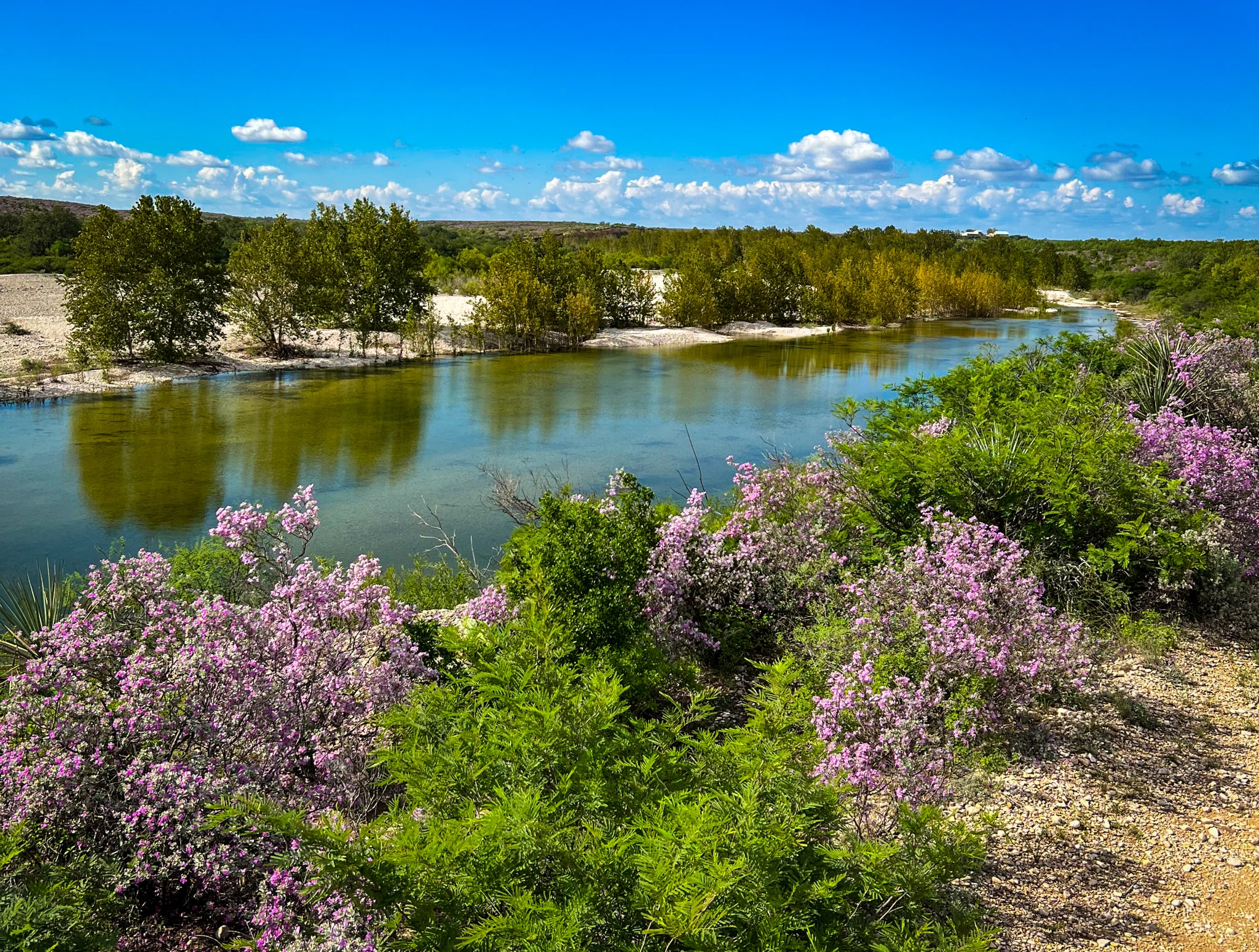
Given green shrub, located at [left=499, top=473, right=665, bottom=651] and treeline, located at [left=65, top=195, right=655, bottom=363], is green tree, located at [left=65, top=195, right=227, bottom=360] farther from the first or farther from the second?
green shrub, located at [left=499, top=473, right=665, bottom=651]

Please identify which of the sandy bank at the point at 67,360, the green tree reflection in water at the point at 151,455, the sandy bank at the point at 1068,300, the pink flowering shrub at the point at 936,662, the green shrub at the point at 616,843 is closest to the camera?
the green shrub at the point at 616,843

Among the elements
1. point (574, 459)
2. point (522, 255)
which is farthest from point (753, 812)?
point (522, 255)

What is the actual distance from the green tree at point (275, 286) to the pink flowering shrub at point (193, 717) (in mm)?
24041

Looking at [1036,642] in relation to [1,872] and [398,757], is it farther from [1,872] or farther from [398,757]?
[1,872]

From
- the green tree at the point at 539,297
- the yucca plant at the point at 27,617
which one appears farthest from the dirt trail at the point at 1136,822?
the green tree at the point at 539,297

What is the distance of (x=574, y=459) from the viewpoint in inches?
617

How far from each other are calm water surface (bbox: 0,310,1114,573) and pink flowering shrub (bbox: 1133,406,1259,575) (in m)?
6.76

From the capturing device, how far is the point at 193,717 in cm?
398

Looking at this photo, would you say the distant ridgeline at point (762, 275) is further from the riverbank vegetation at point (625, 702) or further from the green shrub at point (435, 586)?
the green shrub at point (435, 586)

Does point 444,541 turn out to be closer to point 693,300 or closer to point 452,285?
point 693,300

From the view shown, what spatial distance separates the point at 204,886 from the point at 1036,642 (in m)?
4.60

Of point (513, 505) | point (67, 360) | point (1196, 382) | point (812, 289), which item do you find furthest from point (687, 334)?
point (513, 505)

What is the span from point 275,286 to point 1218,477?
86.4 feet

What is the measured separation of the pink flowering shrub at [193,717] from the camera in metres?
3.55
